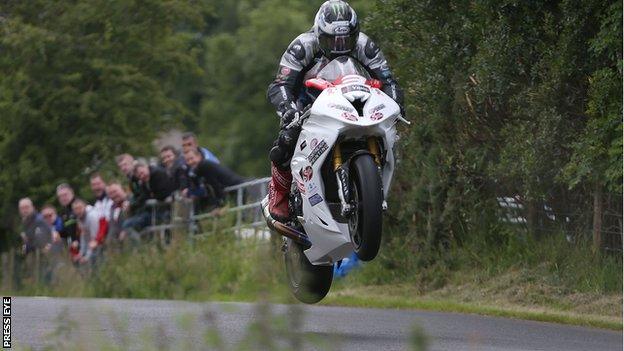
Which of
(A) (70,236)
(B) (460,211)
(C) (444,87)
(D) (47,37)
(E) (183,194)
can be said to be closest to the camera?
(C) (444,87)

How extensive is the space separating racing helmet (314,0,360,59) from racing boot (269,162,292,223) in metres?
1.14

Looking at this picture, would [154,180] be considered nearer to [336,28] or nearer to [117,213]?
[117,213]

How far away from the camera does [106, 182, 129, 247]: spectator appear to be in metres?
21.3

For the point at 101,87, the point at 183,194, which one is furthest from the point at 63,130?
the point at 183,194

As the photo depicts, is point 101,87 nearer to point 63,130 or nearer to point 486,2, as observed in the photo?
point 63,130

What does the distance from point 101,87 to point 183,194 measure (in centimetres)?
817

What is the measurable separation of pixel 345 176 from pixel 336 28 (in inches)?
43.1

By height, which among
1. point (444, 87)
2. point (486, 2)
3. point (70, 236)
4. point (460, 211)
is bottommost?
point (70, 236)

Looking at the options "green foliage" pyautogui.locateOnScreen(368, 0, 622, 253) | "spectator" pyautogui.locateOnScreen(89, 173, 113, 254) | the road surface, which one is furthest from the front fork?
"spectator" pyautogui.locateOnScreen(89, 173, 113, 254)

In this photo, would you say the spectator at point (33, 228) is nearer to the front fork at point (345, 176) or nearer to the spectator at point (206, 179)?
the spectator at point (206, 179)

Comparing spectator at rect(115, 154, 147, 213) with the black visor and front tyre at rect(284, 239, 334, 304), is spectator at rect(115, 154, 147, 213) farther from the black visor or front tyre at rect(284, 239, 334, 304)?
the black visor

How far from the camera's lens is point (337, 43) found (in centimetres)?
1160

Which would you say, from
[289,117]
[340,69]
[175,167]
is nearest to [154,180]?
[175,167]

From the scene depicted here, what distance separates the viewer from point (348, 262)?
61.8 ft
